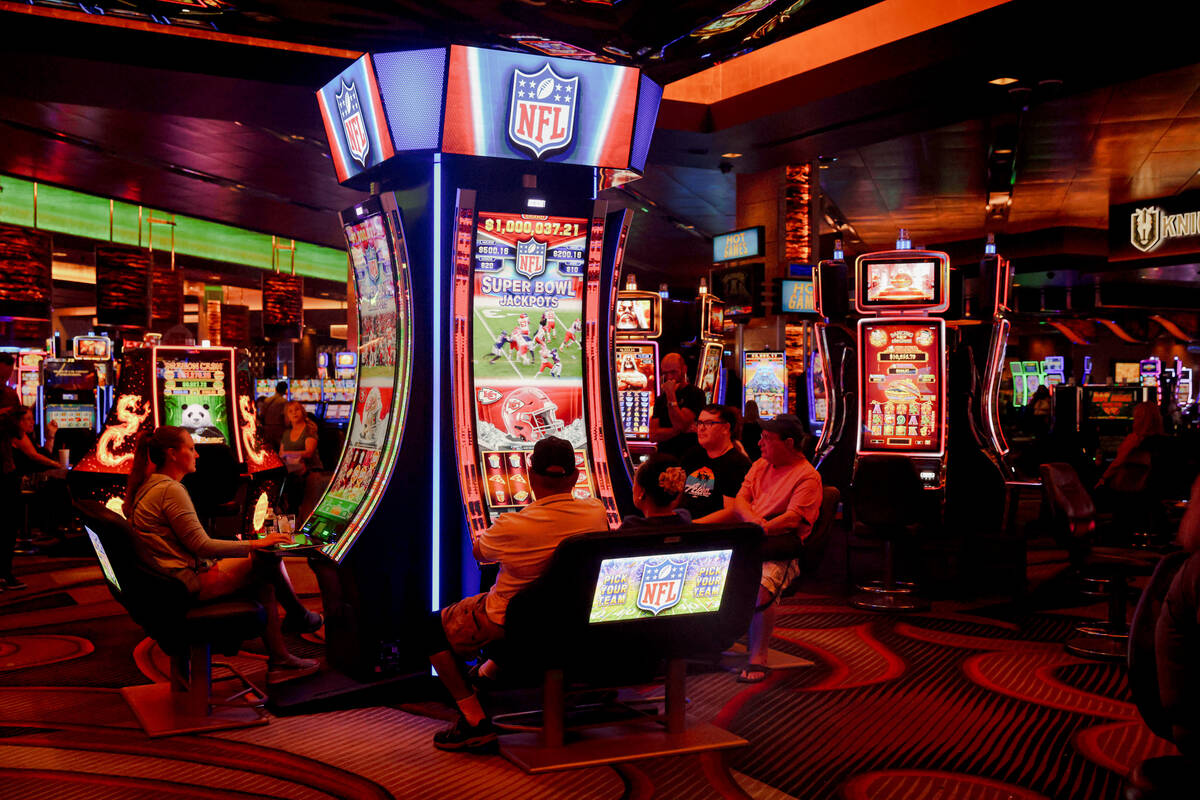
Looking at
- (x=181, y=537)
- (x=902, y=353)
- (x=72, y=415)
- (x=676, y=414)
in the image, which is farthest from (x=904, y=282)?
(x=72, y=415)

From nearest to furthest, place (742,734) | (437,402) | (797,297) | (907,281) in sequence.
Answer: (742,734)
(437,402)
(907,281)
(797,297)

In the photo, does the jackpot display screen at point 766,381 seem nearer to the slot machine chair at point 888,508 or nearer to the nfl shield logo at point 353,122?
the slot machine chair at point 888,508

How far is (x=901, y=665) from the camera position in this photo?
476cm

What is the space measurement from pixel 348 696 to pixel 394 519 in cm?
70

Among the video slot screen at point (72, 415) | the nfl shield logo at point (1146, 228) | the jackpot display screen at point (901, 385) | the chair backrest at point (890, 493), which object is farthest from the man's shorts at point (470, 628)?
the video slot screen at point (72, 415)

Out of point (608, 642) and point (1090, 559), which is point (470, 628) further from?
point (1090, 559)

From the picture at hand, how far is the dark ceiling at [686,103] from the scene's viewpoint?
4418mm

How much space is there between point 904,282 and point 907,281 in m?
0.02

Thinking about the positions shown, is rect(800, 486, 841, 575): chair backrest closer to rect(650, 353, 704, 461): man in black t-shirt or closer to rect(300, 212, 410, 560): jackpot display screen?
rect(650, 353, 704, 461): man in black t-shirt

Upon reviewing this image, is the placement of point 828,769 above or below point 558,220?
below

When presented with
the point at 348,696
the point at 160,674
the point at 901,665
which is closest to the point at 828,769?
the point at 901,665

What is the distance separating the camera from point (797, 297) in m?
10.8

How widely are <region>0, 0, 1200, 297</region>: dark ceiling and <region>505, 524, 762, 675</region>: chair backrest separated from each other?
2133 mm

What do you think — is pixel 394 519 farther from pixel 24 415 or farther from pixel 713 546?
pixel 24 415
